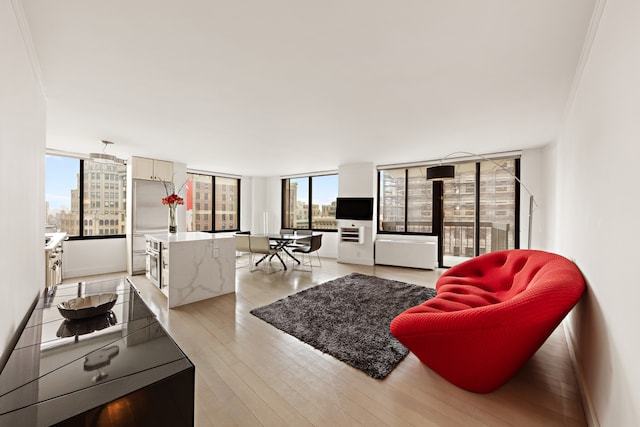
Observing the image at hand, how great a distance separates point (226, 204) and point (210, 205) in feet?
1.71

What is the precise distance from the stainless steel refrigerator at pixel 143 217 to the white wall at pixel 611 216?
6525 mm

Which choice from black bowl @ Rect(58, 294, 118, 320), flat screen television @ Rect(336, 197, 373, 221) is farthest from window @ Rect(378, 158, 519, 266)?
black bowl @ Rect(58, 294, 118, 320)

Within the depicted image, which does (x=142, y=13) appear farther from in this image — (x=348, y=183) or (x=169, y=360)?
(x=348, y=183)

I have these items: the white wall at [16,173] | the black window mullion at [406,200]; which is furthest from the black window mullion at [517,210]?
the white wall at [16,173]

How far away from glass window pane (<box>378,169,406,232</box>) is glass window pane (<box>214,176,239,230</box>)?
449cm

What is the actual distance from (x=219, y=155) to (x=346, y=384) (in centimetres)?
482

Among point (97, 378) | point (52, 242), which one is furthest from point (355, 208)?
point (97, 378)

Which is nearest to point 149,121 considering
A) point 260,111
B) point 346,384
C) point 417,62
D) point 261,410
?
point 260,111

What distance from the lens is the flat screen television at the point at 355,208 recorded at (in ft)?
20.9

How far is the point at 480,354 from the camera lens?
1772 millimetres

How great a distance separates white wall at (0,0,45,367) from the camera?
47.2 inches

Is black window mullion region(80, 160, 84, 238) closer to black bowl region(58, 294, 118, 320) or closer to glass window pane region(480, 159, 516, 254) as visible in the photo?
black bowl region(58, 294, 118, 320)

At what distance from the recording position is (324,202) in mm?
7715

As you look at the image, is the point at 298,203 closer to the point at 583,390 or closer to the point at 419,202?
the point at 419,202
